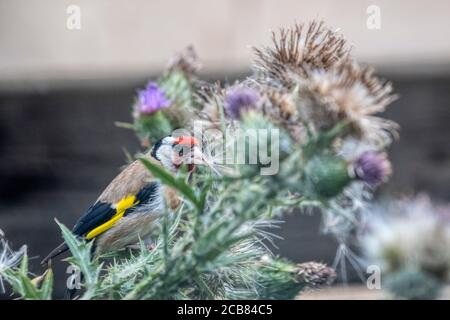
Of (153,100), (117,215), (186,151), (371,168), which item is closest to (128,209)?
(117,215)

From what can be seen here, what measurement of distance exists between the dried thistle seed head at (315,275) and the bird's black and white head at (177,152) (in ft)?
0.83

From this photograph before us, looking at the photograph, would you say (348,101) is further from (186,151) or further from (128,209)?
(128,209)

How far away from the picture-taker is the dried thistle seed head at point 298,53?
4.59 feet

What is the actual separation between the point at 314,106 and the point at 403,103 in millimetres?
3203

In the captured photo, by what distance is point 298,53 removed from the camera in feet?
4.69

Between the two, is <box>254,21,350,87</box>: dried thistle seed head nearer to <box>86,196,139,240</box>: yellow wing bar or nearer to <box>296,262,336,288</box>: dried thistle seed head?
<box>296,262,336,288</box>: dried thistle seed head

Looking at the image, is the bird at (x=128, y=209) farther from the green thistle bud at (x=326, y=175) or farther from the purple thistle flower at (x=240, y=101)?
the green thistle bud at (x=326, y=175)

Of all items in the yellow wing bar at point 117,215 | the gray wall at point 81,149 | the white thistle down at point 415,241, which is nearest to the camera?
the white thistle down at point 415,241

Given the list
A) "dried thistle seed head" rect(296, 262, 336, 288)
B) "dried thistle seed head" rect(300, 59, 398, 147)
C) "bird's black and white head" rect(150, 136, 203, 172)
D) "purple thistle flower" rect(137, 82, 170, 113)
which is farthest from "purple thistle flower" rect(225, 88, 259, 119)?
"purple thistle flower" rect(137, 82, 170, 113)

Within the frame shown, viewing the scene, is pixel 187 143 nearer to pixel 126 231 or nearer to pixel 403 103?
pixel 126 231

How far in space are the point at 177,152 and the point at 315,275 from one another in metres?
0.32

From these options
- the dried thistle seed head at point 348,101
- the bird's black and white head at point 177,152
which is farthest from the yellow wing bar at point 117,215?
the dried thistle seed head at point 348,101

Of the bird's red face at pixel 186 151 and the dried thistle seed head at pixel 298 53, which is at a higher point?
the dried thistle seed head at pixel 298 53
